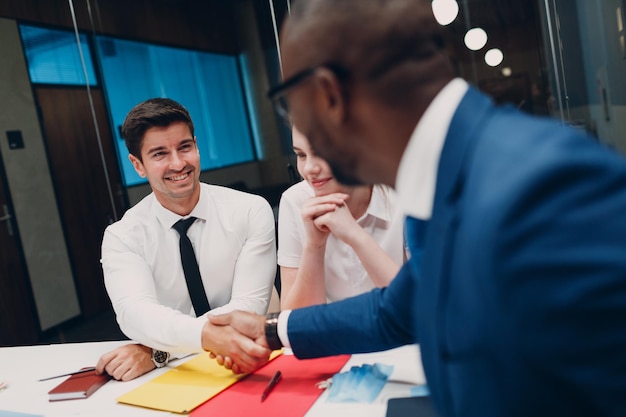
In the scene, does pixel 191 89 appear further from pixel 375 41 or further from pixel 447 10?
pixel 375 41

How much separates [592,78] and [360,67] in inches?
115

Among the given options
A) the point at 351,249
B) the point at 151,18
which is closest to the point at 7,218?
the point at 151,18

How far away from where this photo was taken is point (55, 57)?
12.9 feet

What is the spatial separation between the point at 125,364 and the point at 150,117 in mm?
935

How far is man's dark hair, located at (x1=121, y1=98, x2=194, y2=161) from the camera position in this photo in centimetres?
204

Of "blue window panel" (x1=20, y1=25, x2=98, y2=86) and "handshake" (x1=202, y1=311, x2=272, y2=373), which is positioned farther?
"blue window panel" (x1=20, y1=25, x2=98, y2=86)

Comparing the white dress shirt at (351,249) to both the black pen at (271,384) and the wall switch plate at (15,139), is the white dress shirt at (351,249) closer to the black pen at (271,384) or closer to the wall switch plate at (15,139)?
the black pen at (271,384)

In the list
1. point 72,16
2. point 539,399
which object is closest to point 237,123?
point 72,16

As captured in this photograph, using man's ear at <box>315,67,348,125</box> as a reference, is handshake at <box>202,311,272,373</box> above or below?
below

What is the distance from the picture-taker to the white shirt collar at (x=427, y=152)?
2.02 ft

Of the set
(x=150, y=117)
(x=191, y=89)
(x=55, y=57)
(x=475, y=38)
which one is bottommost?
(x=150, y=117)

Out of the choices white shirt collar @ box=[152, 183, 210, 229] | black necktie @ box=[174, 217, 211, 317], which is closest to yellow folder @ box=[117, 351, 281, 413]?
black necktie @ box=[174, 217, 211, 317]

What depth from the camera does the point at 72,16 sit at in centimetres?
386

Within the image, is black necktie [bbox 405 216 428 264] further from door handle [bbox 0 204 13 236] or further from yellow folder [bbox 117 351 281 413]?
door handle [bbox 0 204 13 236]
